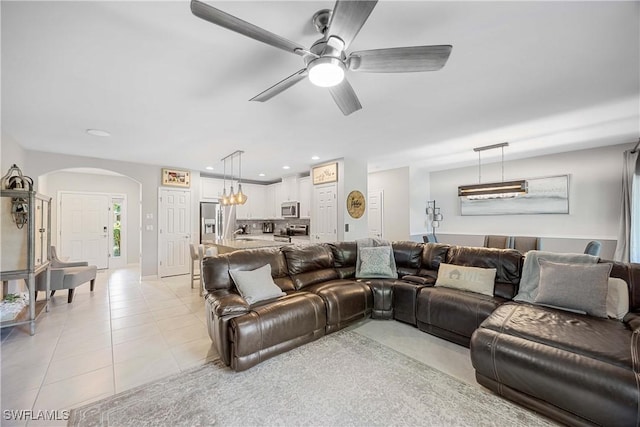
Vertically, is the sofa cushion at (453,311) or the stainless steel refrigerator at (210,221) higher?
the stainless steel refrigerator at (210,221)

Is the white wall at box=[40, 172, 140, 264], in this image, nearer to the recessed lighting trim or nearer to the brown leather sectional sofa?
the recessed lighting trim

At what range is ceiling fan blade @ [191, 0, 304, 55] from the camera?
114 cm

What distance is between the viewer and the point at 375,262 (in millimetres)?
3750

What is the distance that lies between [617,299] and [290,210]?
5902 millimetres

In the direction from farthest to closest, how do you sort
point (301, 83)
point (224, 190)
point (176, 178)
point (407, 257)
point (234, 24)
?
point (176, 178) → point (224, 190) → point (407, 257) → point (301, 83) → point (234, 24)

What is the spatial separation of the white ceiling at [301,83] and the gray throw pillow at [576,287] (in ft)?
5.65

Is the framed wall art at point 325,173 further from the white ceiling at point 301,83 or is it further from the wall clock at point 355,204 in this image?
the white ceiling at point 301,83

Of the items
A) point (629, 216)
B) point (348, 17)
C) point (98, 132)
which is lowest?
point (629, 216)

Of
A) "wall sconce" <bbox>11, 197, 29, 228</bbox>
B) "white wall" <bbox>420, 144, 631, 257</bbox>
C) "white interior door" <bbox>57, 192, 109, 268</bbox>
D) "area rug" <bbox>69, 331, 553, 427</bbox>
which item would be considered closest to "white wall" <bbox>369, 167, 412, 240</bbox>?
"white wall" <bbox>420, 144, 631, 257</bbox>

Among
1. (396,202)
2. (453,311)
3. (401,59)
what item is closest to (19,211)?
(401,59)

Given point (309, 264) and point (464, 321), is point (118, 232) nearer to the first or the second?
point (309, 264)

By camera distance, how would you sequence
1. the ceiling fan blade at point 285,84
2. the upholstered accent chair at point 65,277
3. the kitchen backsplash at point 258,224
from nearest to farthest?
the ceiling fan blade at point 285,84
the upholstered accent chair at point 65,277
the kitchen backsplash at point 258,224

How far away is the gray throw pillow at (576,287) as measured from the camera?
7.19 ft

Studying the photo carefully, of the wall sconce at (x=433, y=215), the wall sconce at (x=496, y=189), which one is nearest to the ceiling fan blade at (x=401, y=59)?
the wall sconce at (x=496, y=189)
